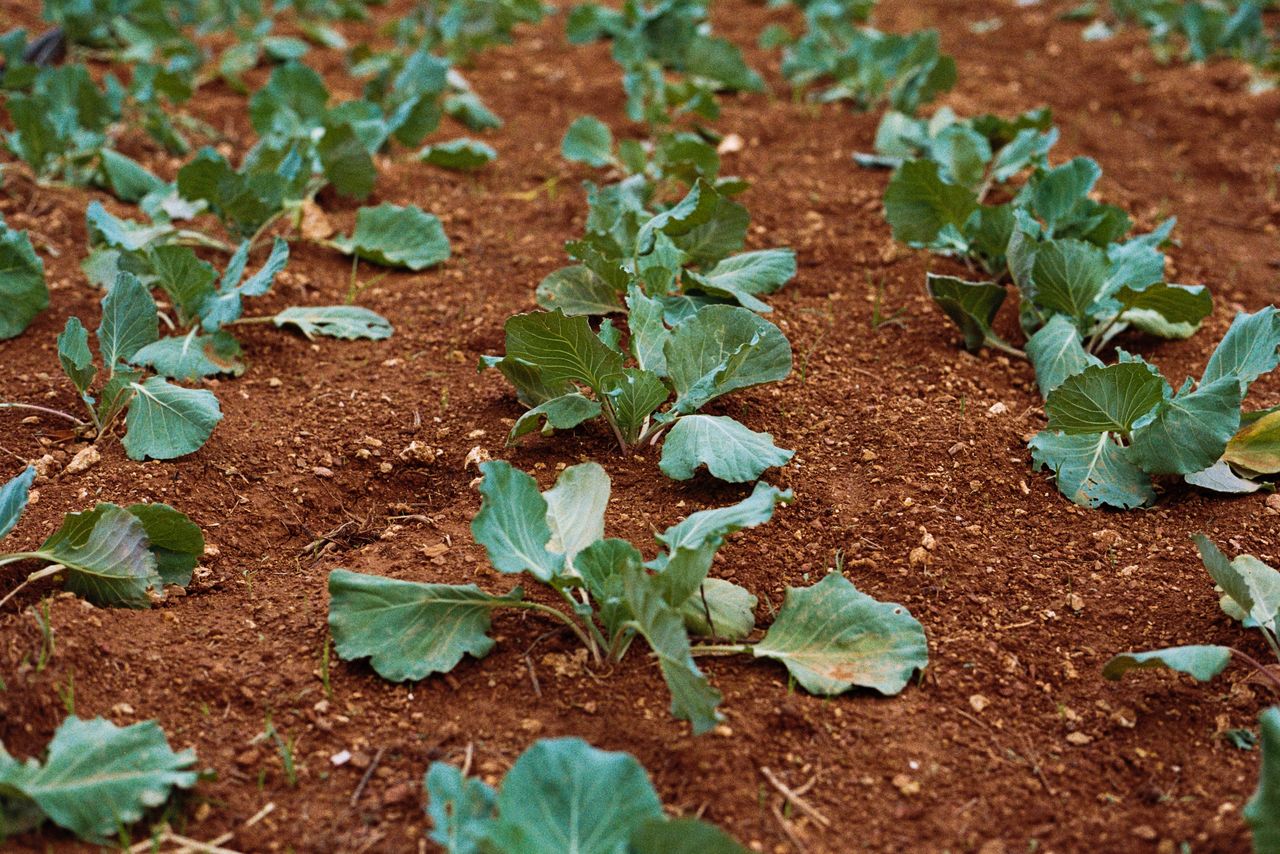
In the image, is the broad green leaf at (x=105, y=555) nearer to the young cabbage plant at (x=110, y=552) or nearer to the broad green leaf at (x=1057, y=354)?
the young cabbage plant at (x=110, y=552)

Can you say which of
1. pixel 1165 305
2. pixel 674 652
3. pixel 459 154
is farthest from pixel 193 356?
pixel 1165 305

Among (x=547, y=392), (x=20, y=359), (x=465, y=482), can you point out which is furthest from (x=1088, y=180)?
(x=20, y=359)

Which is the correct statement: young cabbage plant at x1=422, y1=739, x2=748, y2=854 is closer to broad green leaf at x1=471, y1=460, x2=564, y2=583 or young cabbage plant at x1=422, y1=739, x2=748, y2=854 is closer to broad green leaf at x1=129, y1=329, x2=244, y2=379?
broad green leaf at x1=471, y1=460, x2=564, y2=583

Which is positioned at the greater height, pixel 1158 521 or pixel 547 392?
pixel 547 392

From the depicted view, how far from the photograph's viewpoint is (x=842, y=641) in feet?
7.69

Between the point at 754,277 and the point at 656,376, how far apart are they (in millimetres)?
662

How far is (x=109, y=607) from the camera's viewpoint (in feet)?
8.17

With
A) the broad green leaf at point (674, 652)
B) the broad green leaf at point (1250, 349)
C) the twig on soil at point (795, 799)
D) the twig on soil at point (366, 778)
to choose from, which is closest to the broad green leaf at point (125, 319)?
the twig on soil at point (366, 778)

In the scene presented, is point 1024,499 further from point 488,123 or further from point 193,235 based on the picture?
point 488,123

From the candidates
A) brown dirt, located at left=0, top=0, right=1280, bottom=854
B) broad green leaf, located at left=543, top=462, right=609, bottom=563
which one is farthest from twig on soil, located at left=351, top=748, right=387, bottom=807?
broad green leaf, located at left=543, top=462, right=609, bottom=563

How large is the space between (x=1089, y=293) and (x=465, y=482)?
64.2 inches

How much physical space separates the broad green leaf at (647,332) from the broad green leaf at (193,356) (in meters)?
1.06

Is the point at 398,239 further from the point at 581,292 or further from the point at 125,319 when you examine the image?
the point at 125,319

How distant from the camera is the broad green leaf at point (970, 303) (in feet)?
11.0
